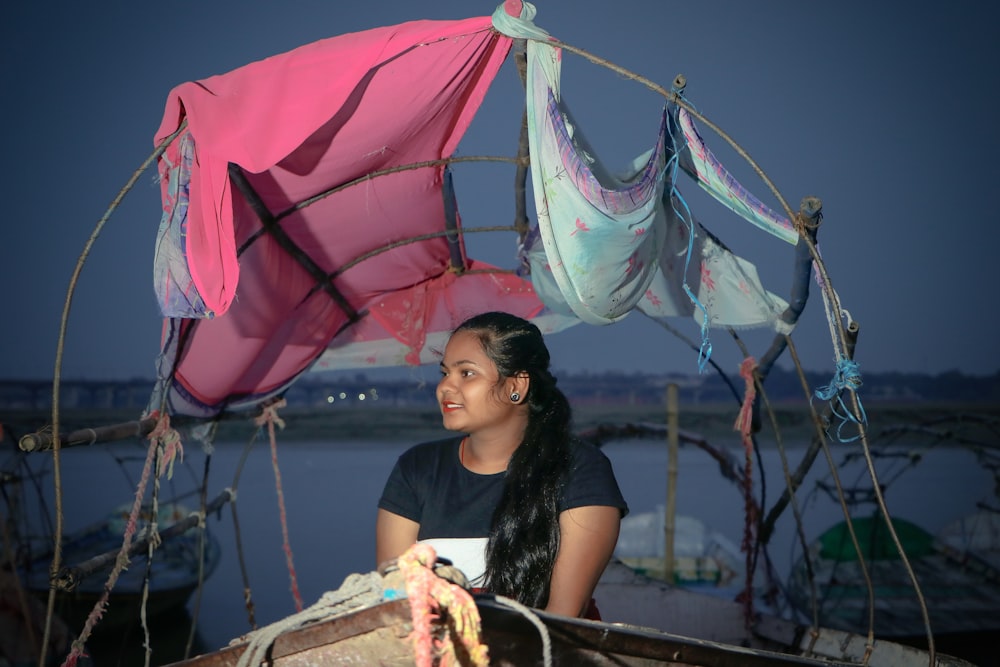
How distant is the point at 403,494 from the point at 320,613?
0.95m

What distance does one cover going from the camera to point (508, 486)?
228cm

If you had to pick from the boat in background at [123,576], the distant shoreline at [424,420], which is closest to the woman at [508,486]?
the boat in background at [123,576]

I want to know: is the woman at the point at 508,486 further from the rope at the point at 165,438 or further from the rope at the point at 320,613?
the rope at the point at 165,438

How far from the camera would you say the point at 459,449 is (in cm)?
251

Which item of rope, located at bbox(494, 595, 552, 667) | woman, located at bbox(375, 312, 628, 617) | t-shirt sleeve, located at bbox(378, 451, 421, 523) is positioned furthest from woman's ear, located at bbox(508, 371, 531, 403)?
rope, located at bbox(494, 595, 552, 667)

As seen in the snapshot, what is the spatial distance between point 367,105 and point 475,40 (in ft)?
1.34

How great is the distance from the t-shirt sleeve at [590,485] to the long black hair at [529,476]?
26 millimetres

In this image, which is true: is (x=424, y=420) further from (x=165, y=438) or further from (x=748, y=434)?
(x=165, y=438)

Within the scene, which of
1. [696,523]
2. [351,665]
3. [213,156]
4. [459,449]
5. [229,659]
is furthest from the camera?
[696,523]

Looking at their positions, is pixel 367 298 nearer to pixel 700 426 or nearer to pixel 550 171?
pixel 550 171

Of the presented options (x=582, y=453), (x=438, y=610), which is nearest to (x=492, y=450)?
(x=582, y=453)

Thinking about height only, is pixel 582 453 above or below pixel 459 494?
above

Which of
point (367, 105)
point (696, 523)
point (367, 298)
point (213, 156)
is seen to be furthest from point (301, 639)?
point (696, 523)

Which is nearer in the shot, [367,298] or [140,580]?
[367,298]
